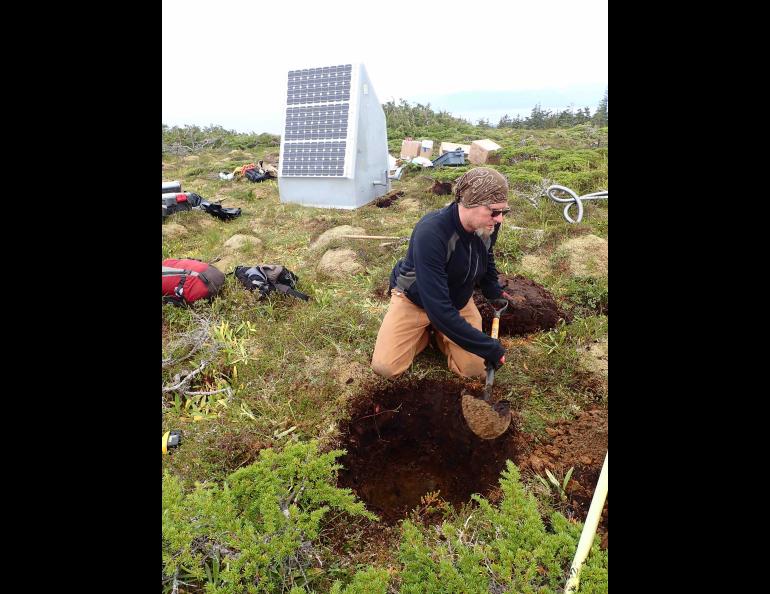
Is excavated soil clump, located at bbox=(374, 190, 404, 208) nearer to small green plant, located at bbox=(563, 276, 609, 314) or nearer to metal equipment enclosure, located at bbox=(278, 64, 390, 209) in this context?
metal equipment enclosure, located at bbox=(278, 64, 390, 209)

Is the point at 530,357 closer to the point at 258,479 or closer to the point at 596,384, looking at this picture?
the point at 596,384

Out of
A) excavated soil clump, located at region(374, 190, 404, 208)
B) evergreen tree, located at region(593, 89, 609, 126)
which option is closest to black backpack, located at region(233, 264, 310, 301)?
excavated soil clump, located at region(374, 190, 404, 208)

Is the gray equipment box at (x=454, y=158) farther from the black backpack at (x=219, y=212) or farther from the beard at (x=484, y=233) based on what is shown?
the beard at (x=484, y=233)

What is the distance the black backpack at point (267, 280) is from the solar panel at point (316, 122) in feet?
12.3

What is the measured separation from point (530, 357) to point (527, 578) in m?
2.22

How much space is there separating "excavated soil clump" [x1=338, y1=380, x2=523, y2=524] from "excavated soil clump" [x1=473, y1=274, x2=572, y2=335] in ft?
3.40

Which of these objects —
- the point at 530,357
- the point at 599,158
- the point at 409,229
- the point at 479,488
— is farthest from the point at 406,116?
the point at 479,488

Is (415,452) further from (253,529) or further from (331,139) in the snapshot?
(331,139)

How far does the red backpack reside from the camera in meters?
4.16

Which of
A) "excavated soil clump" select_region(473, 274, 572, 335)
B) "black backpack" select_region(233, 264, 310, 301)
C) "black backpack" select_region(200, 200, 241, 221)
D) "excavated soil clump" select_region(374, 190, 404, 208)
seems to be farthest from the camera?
"excavated soil clump" select_region(374, 190, 404, 208)

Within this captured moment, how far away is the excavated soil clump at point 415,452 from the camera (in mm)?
2312

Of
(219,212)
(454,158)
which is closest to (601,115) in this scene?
(454,158)

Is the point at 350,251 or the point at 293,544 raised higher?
the point at 350,251
